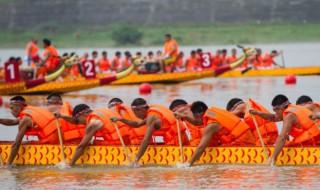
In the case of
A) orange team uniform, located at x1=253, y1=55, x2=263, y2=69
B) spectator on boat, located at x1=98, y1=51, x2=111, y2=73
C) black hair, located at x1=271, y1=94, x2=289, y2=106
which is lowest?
black hair, located at x1=271, y1=94, x2=289, y2=106

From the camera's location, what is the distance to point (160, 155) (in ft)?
58.4

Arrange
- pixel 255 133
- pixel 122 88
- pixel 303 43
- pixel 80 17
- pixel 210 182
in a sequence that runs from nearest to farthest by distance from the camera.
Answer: pixel 210 182, pixel 255 133, pixel 122 88, pixel 303 43, pixel 80 17

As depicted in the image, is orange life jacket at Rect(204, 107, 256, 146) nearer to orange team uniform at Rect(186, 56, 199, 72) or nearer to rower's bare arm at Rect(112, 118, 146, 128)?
rower's bare arm at Rect(112, 118, 146, 128)

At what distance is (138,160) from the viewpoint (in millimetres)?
17844

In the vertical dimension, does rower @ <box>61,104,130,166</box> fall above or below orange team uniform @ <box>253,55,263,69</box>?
below

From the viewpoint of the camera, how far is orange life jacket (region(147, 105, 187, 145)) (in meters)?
17.7

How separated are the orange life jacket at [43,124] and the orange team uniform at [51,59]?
1634cm

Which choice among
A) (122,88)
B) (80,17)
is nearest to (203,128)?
(122,88)

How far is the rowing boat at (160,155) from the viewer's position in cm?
1705

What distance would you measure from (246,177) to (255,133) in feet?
3.91

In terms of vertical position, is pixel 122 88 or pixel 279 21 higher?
pixel 279 21

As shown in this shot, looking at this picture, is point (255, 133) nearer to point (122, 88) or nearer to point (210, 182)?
point (210, 182)

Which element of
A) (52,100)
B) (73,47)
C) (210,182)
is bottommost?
(210,182)

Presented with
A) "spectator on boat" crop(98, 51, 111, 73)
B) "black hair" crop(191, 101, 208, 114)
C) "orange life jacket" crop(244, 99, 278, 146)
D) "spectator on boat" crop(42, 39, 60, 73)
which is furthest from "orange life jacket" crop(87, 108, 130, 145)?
"spectator on boat" crop(98, 51, 111, 73)
